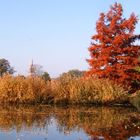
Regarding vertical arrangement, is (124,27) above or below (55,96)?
above

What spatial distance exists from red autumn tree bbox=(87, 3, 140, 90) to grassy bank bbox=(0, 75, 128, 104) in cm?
321

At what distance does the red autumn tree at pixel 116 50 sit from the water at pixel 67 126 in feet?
31.7

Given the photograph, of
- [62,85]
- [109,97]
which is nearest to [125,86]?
[109,97]

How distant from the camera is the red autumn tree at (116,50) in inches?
1152

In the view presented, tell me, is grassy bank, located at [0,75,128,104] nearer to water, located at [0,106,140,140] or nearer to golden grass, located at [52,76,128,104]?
golden grass, located at [52,76,128,104]

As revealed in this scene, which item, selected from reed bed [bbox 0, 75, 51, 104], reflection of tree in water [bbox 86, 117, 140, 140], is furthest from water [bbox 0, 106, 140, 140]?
reed bed [bbox 0, 75, 51, 104]

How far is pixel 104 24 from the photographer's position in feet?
103

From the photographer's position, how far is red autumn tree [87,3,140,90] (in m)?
29.3

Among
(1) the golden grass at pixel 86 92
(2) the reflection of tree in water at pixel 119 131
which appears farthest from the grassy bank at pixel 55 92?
(2) the reflection of tree in water at pixel 119 131

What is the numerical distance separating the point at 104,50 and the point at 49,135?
55.6 feet

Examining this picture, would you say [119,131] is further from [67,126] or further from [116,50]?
[116,50]

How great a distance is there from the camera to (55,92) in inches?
1008

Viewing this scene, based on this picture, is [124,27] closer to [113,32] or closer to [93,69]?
[113,32]

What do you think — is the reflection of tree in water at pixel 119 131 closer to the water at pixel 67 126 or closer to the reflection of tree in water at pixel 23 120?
the water at pixel 67 126
